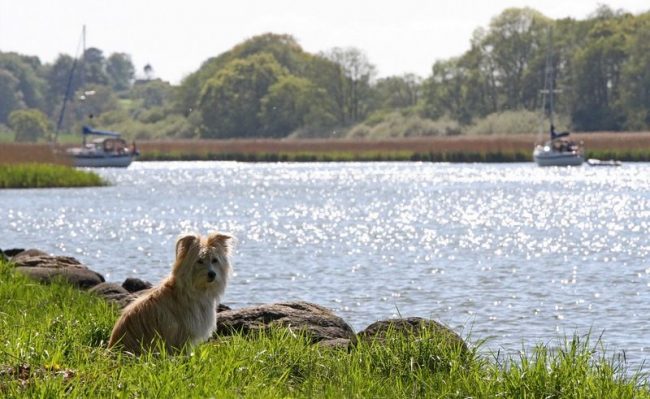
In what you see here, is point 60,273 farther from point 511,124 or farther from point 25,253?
point 511,124

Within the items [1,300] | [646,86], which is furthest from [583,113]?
[1,300]

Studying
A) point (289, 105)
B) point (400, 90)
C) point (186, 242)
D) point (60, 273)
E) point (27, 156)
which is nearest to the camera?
point (186, 242)

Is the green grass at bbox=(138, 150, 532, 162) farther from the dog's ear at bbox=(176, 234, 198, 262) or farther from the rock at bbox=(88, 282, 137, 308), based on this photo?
the dog's ear at bbox=(176, 234, 198, 262)

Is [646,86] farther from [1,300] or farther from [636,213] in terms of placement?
[1,300]

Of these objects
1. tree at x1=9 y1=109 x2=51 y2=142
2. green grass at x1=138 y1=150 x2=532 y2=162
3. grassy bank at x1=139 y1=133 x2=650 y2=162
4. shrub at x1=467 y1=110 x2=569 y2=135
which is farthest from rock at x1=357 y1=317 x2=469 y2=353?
tree at x1=9 y1=109 x2=51 y2=142

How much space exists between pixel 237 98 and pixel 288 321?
122 metres

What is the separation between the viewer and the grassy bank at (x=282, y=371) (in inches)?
362

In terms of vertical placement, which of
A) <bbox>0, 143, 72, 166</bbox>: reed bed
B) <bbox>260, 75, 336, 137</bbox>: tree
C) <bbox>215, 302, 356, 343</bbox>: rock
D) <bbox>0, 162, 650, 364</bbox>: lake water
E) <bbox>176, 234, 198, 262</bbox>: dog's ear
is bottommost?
<bbox>0, 162, 650, 364</bbox>: lake water

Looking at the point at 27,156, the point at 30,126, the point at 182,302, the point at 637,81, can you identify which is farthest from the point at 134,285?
the point at 30,126

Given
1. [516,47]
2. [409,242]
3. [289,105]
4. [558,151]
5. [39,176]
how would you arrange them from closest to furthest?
[409,242] < [39,176] < [558,151] < [516,47] < [289,105]

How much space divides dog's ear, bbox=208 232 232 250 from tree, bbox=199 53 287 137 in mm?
121436

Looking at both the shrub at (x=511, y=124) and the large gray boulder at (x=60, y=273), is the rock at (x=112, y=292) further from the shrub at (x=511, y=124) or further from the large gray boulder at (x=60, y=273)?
the shrub at (x=511, y=124)

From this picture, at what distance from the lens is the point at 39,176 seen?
181 ft

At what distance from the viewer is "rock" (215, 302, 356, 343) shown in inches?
497
